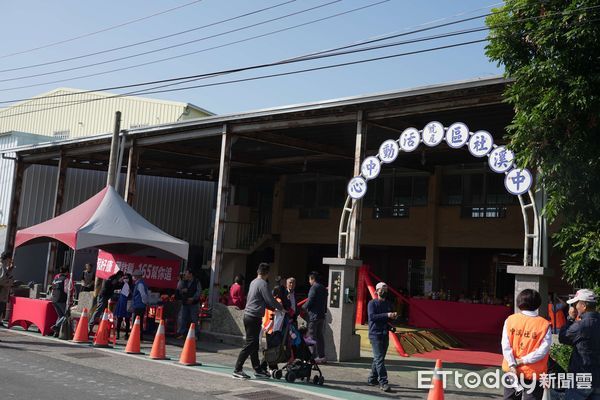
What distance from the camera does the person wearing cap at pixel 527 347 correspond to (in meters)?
6.14

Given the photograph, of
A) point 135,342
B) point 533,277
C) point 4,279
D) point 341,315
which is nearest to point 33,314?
point 4,279

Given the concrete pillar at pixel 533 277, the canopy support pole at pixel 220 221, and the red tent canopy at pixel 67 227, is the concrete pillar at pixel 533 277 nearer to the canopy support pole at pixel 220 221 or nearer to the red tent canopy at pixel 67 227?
the canopy support pole at pixel 220 221

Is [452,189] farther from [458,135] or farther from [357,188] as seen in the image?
[458,135]

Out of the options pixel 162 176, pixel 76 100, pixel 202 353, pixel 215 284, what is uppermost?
pixel 76 100

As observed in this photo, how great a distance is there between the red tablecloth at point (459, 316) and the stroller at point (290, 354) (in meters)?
10.9

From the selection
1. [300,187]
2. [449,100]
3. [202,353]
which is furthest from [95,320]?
[300,187]

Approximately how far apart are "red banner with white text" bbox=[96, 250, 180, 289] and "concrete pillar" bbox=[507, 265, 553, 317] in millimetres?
10265

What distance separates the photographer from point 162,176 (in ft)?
101

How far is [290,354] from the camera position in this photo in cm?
1080

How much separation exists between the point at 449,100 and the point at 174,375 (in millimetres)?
7858

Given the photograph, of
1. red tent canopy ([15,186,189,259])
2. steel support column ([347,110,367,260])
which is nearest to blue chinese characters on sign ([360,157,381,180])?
steel support column ([347,110,367,260])

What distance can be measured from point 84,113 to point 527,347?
38067mm

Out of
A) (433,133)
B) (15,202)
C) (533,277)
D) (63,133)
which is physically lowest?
(533,277)

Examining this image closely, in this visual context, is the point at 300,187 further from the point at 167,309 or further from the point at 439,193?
the point at 167,309
